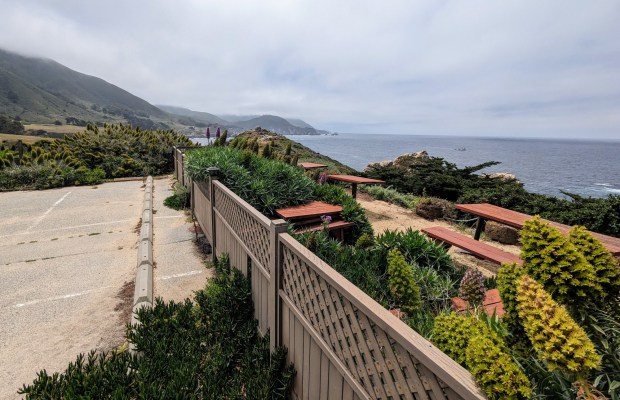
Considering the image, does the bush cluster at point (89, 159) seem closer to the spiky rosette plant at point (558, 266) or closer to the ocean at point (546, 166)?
the spiky rosette plant at point (558, 266)

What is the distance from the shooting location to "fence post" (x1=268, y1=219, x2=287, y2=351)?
259cm

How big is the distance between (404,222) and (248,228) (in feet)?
21.9

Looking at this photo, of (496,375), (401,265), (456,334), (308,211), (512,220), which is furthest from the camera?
(512,220)

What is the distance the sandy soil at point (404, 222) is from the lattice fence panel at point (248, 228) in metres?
4.46

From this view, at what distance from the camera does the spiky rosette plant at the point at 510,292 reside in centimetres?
174

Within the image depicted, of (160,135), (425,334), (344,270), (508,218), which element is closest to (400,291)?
(425,334)

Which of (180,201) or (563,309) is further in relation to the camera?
(180,201)

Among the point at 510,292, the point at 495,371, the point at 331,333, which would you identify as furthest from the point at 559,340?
the point at 331,333

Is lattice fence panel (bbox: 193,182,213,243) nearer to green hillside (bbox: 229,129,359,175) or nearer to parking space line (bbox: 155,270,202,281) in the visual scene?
parking space line (bbox: 155,270,202,281)

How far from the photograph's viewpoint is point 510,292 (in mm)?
1843

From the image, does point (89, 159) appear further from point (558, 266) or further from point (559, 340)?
point (559, 340)

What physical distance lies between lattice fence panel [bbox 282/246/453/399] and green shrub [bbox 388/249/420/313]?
1040 millimetres

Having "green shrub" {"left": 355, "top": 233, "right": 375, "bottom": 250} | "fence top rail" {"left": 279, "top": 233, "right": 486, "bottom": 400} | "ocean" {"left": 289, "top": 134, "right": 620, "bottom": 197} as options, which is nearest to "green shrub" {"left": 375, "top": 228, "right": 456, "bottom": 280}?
"green shrub" {"left": 355, "top": 233, "right": 375, "bottom": 250}

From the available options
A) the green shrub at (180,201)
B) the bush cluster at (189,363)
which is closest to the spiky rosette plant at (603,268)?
the bush cluster at (189,363)
